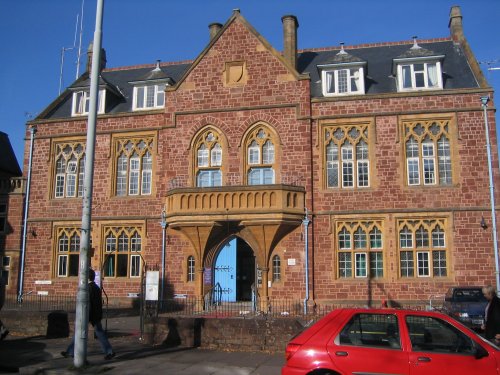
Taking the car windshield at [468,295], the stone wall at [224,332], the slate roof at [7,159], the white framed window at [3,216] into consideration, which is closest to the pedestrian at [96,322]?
the stone wall at [224,332]

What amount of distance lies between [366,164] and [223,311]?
909 centimetres

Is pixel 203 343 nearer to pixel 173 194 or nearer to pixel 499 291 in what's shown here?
pixel 173 194

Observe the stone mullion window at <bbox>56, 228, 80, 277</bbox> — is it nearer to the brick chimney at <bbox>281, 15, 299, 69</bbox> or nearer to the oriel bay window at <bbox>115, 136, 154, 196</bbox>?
the oriel bay window at <bbox>115, 136, 154, 196</bbox>

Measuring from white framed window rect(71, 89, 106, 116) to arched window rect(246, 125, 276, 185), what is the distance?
8.74 m

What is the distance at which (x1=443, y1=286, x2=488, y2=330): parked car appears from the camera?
16797mm

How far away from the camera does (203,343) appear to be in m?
14.1

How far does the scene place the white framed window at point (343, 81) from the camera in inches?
972

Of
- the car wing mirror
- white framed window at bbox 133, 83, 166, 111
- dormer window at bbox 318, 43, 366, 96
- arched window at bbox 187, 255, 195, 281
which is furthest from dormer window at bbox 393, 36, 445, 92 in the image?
the car wing mirror

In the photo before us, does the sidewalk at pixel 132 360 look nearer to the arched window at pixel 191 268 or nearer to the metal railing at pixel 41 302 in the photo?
the metal railing at pixel 41 302

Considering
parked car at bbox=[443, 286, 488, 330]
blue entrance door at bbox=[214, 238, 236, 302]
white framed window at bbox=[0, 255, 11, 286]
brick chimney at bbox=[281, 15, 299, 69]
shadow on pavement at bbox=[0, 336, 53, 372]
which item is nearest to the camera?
shadow on pavement at bbox=[0, 336, 53, 372]

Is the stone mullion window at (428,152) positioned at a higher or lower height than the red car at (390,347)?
higher

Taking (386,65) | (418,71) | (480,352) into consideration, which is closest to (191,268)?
(418,71)

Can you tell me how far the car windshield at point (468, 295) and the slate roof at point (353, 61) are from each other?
952cm

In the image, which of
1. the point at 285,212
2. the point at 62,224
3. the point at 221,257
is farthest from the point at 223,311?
the point at 62,224
